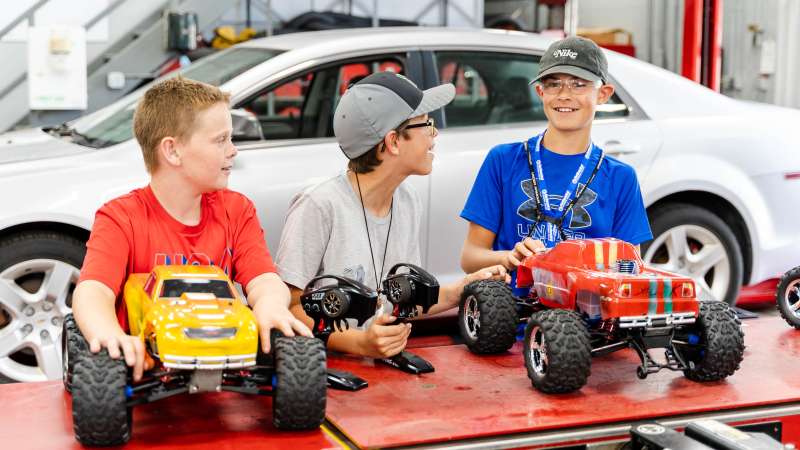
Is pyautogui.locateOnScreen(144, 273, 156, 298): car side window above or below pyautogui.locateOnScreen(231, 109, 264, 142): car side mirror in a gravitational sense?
below

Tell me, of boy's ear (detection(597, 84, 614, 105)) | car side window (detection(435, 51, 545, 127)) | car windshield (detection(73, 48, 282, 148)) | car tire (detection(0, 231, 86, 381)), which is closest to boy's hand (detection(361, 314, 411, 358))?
boy's ear (detection(597, 84, 614, 105))

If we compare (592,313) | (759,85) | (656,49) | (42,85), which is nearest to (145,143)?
(592,313)

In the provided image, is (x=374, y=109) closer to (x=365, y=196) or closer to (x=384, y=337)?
(x=365, y=196)

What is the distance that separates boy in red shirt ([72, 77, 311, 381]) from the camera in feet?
7.56

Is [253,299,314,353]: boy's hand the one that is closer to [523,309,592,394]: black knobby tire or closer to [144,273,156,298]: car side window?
A: [144,273,156,298]: car side window

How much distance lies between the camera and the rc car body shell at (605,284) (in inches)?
90.9

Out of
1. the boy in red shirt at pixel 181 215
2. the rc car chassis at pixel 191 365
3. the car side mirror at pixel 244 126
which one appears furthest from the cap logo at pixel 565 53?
the car side mirror at pixel 244 126

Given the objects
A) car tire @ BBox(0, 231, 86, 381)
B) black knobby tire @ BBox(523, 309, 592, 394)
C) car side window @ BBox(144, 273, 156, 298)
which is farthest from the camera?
car tire @ BBox(0, 231, 86, 381)

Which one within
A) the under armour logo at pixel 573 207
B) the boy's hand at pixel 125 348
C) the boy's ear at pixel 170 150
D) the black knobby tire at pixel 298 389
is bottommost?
the black knobby tire at pixel 298 389

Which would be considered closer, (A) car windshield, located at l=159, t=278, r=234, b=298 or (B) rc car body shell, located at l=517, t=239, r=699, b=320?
(A) car windshield, located at l=159, t=278, r=234, b=298

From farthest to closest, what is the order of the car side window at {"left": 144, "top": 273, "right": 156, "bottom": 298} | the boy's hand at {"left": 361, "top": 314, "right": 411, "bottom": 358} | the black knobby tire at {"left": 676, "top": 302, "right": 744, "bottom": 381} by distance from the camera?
the boy's hand at {"left": 361, "top": 314, "right": 411, "bottom": 358} < the black knobby tire at {"left": 676, "top": 302, "right": 744, "bottom": 381} < the car side window at {"left": 144, "top": 273, "right": 156, "bottom": 298}

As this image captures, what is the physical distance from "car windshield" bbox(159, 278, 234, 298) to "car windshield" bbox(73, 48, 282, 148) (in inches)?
95.5

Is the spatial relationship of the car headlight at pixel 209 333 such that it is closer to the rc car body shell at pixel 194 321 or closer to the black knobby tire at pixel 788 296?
the rc car body shell at pixel 194 321

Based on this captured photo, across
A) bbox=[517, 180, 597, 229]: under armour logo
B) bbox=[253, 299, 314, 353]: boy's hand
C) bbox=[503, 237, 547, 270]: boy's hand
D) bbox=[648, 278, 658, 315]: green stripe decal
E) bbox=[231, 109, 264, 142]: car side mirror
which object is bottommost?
bbox=[253, 299, 314, 353]: boy's hand
